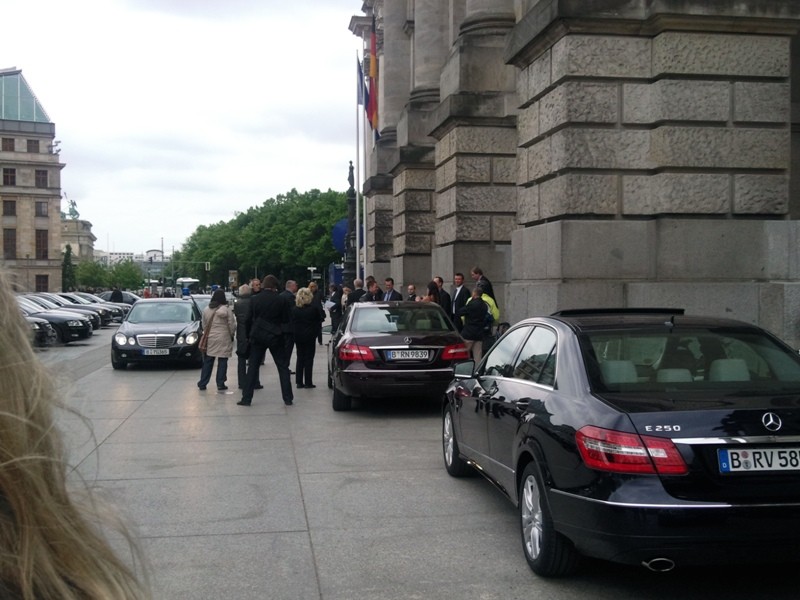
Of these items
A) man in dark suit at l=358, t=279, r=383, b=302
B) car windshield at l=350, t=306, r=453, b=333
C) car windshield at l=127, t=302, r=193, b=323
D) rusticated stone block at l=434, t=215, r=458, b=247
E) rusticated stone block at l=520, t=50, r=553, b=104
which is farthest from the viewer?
man in dark suit at l=358, t=279, r=383, b=302

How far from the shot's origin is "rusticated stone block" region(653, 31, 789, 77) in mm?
12383

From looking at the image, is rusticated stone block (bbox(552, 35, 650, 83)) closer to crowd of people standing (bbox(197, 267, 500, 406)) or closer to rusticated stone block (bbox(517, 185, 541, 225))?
rusticated stone block (bbox(517, 185, 541, 225))

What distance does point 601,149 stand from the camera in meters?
12.4

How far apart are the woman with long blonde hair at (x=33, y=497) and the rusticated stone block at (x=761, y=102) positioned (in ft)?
40.8

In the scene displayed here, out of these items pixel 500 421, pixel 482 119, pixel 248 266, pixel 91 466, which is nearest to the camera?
pixel 500 421

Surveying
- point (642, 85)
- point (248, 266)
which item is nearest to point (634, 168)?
point (642, 85)

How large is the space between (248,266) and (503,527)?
99.3 metres

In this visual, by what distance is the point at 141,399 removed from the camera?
14469 mm

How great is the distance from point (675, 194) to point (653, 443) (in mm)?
8308

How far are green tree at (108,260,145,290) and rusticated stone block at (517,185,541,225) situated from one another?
5132 inches

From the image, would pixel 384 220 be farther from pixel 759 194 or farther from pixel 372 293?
pixel 759 194

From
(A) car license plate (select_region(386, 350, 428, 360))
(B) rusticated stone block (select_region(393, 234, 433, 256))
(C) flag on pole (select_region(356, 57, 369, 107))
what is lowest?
(A) car license plate (select_region(386, 350, 428, 360))

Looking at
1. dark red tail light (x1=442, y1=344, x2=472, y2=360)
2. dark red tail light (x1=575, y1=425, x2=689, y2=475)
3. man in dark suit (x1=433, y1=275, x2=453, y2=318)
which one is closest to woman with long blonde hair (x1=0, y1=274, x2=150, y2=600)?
dark red tail light (x1=575, y1=425, x2=689, y2=475)

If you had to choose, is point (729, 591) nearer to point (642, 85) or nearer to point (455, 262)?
point (642, 85)
